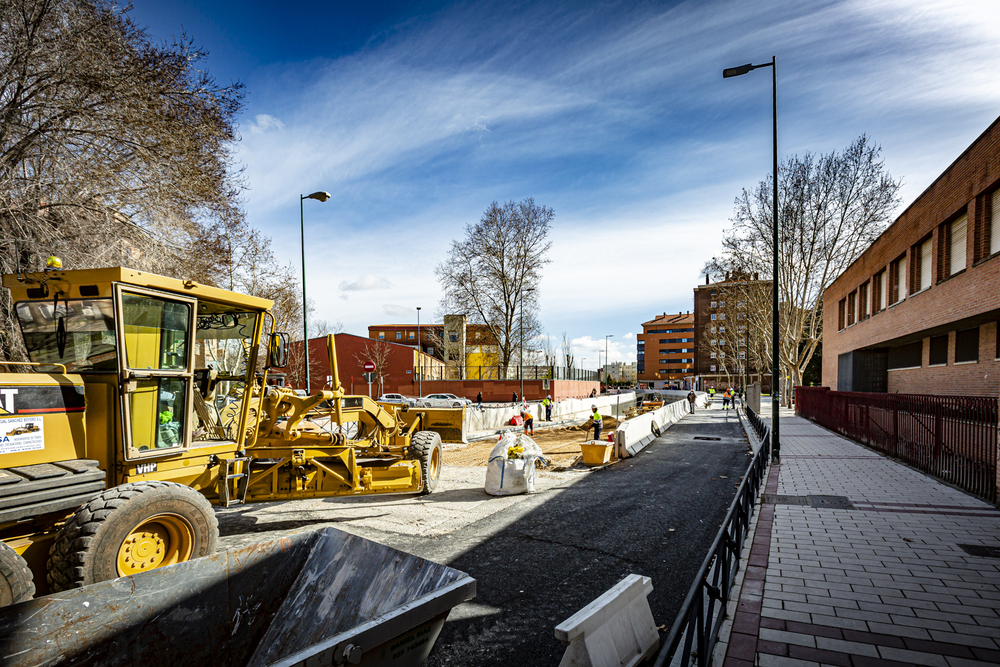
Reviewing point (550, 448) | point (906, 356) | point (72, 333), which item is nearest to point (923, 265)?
point (906, 356)

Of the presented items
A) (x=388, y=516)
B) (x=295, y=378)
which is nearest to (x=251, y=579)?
(x=388, y=516)

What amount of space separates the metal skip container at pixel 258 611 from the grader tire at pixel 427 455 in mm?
5780

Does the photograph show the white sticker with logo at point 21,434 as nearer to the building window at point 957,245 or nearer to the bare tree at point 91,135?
the bare tree at point 91,135

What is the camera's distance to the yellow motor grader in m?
4.45

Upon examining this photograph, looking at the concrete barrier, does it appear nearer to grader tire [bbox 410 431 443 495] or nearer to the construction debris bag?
grader tire [bbox 410 431 443 495]

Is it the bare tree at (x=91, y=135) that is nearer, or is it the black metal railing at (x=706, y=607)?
the black metal railing at (x=706, y=607)

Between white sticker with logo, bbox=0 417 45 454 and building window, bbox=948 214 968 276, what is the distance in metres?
20.7

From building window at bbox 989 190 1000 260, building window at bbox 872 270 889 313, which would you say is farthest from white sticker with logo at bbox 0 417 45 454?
building window at bbox 872 270 889 313

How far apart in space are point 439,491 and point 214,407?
513 centimetres

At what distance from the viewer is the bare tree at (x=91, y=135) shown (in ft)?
38.7

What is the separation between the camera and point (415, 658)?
2994 millimetres

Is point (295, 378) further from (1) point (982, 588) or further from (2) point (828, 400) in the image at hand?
(1) point (982, 588)

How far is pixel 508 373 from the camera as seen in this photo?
45.3 meters

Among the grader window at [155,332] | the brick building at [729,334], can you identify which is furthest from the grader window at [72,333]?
the brick building at [729,334]
